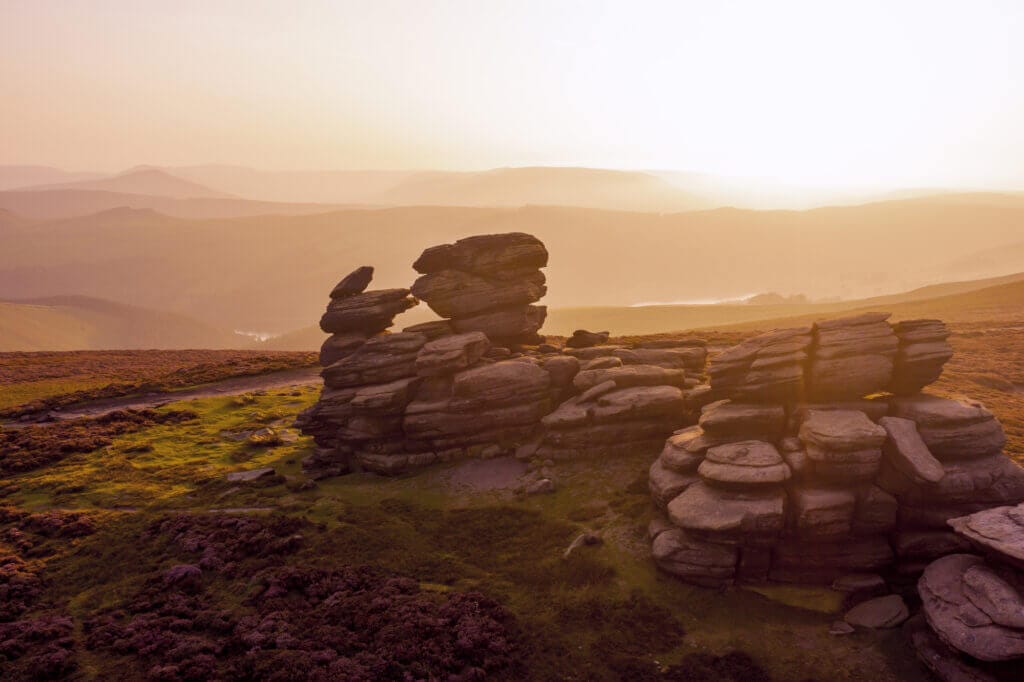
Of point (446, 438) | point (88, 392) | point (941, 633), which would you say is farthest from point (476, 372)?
point (88, 392)

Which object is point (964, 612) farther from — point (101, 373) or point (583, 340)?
point (101, 373)

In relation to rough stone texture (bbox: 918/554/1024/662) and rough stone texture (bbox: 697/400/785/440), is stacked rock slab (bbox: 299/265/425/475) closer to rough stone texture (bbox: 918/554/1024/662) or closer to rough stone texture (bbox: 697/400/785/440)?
rough stone texture (bbox: 697/400/785/440)

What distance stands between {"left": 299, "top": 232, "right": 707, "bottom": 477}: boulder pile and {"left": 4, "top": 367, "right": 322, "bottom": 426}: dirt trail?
32.9 m

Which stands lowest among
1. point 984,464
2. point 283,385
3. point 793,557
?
point 283,385

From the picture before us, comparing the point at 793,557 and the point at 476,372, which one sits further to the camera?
the point at 476,372

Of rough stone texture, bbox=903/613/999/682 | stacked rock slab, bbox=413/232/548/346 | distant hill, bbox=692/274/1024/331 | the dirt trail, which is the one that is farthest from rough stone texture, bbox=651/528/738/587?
distant hill, bbox=692/274/1024/331

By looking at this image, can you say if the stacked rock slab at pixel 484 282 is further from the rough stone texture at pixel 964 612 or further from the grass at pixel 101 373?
the grass at pixel 101 373

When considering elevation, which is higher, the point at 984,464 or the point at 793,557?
the point at 984,464

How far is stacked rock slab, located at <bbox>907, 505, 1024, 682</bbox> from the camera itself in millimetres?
21078

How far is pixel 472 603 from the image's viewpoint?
2852cm

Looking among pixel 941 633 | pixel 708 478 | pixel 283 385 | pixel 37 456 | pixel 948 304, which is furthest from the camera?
pixel 948 304

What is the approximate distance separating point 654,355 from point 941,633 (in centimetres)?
3232

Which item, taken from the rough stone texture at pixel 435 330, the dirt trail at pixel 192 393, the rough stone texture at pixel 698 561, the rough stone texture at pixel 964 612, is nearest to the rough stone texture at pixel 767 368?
the rough stone texture at pixel 698 561

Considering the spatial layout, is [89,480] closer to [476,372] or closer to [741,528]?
[476,372]
